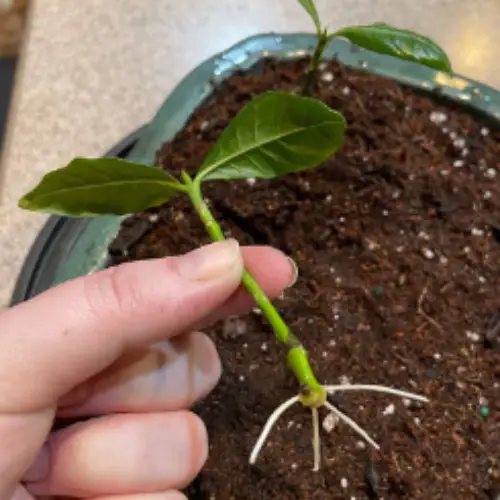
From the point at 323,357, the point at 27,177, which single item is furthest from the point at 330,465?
the point at 27,177

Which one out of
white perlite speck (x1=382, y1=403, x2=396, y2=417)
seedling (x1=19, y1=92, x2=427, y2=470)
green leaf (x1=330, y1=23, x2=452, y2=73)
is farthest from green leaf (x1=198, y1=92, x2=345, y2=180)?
white perlite speck (x1=382, y1=403, x2=396, y2=417)

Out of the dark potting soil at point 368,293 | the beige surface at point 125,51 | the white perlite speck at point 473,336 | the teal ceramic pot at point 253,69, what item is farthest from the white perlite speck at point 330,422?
the beige surface at point 125,51

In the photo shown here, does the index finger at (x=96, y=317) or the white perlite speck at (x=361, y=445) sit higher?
the index finger at (x=96, y=317)

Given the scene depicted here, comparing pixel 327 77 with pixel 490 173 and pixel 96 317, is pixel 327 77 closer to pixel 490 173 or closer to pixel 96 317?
pixel 490 173

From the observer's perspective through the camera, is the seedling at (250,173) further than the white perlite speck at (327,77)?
No

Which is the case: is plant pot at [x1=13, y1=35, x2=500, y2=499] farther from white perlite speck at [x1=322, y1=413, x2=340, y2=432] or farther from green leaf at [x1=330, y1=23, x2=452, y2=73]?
green leaf at [x1=330, y1=23, x2=452, y2=73]

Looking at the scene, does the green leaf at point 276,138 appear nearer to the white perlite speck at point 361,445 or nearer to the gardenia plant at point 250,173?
the gardenia plant at point 250,173
